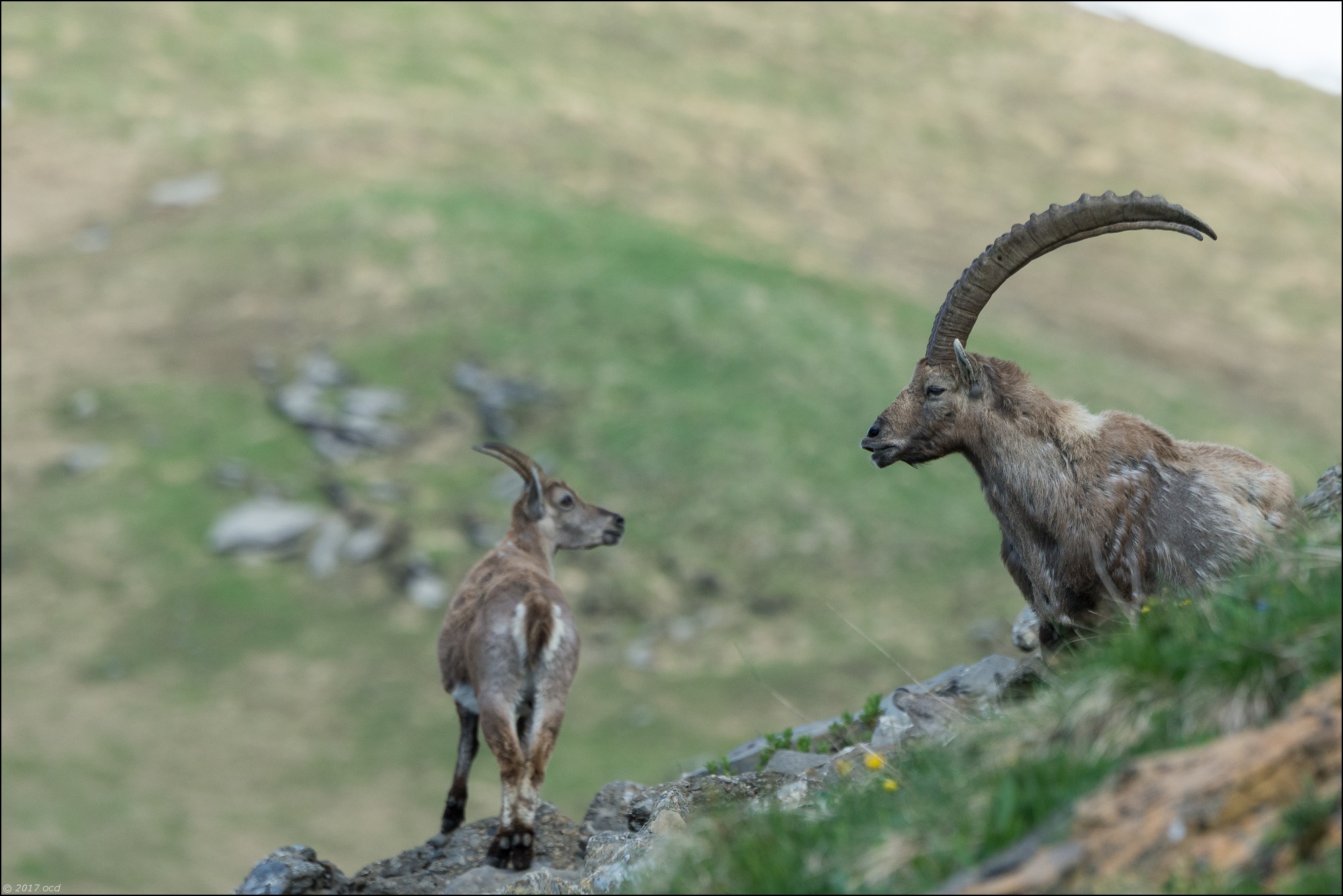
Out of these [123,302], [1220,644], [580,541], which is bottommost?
[1220,644]

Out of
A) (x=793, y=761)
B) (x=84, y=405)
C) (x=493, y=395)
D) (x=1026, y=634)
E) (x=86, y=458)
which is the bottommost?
(x=793, y=761)

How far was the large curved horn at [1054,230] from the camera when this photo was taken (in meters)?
9.54

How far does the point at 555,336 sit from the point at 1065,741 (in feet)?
146

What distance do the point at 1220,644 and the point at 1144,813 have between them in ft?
2.77

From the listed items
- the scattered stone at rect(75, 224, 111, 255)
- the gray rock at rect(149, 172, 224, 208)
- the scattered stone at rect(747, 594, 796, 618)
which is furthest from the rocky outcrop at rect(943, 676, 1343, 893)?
the gray rock at rect(149, 172, 224, 208)

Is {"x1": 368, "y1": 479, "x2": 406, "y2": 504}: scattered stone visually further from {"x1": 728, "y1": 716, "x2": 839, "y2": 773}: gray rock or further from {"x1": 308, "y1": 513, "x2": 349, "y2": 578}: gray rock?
{"x1": 728, "y1": 716, "x2": 839, "y2": 773}: gray rock

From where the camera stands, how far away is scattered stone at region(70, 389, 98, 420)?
46.4 metres

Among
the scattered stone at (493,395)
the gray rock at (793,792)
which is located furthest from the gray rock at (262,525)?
the gray rock at (793,792)

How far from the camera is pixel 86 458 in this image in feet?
146

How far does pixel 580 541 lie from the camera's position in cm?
1642

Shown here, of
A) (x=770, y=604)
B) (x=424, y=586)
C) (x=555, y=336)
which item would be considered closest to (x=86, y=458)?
(x=424, y=586)

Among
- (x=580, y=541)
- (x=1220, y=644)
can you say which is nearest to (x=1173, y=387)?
(x=580, y=541)

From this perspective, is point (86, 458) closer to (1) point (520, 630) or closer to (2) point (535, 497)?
(2) point (535, 497)

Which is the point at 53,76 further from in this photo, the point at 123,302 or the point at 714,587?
the point at 714,587
